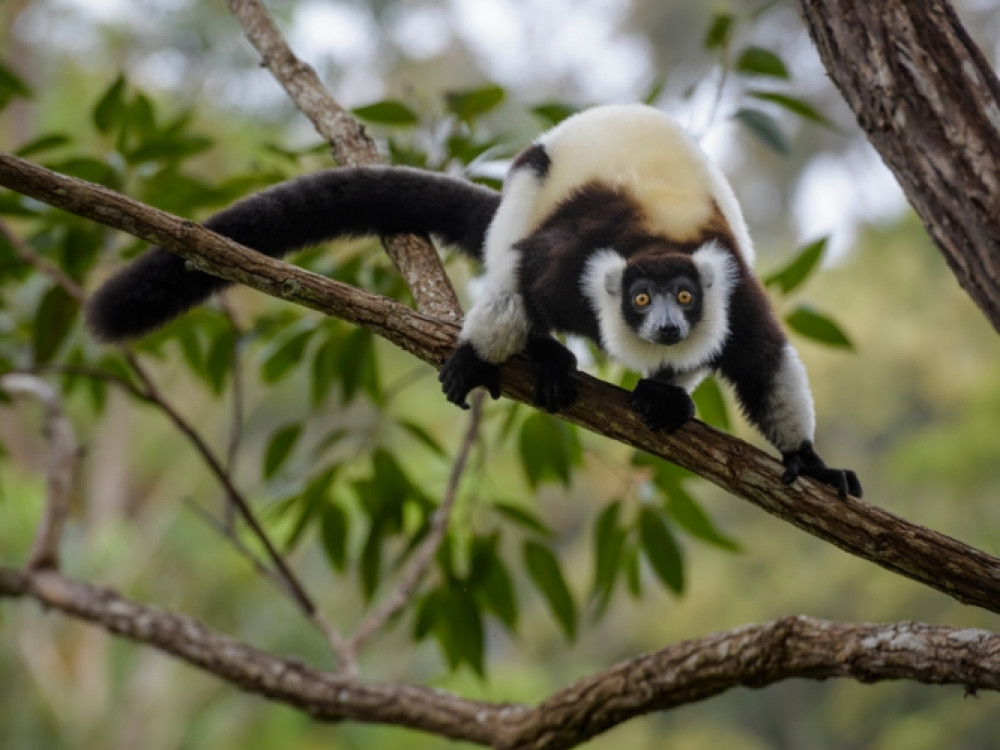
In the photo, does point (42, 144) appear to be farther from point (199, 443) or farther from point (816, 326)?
point (816, 326)

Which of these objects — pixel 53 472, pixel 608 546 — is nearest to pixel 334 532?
pixel 608 546

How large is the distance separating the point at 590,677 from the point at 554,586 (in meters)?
1.03

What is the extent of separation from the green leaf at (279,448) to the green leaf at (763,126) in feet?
6.42

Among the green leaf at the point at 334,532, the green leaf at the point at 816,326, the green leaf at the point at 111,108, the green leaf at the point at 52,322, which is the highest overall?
the green leaf at the point at 111,108

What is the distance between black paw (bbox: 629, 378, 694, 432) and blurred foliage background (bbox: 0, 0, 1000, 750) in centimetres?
80

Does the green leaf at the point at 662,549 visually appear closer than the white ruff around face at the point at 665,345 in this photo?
No

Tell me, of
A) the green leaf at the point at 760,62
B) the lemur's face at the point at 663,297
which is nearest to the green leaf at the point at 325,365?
the lemur's face at the point at 663,297

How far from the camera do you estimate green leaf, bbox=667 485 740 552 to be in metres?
3.48

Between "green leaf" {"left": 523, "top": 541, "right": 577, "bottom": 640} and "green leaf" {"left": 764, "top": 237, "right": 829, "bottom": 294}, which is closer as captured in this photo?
"green leaf" {"left": 764, "top": 237, "right": 829, "bottom": 294}

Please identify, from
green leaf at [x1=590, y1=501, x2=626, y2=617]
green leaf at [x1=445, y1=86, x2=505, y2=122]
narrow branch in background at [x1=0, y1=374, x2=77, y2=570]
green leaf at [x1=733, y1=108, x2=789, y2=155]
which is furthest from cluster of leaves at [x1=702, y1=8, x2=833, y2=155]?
narrow branch in background at [x1=0, y1=374, x2=77, y2=570]

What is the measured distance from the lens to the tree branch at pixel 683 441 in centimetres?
224

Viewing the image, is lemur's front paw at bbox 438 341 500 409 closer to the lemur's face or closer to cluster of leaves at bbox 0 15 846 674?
the lemur's face

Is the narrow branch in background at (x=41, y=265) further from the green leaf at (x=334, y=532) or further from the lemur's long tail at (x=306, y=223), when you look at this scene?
the green leaf at (x=334, y=532)

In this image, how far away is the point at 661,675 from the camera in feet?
8.33
